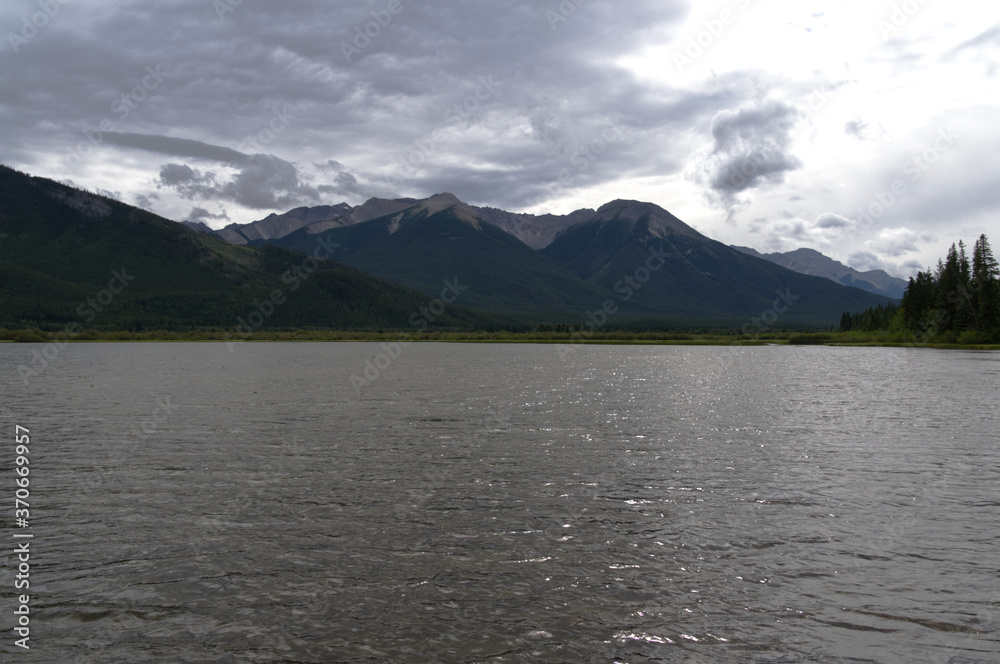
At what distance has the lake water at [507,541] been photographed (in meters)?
14.5

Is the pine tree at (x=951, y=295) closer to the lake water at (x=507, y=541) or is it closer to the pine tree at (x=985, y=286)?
the pine tree at (x=985, y=286)

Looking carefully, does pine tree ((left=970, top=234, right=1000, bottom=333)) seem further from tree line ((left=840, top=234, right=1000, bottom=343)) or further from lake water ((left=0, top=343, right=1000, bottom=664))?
lake water ((left=0, top=343, right=1000, bottom=664))

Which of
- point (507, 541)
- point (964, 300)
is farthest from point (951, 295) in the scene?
point (507, 541)

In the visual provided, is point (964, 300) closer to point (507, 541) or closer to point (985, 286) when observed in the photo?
point (985, 286)

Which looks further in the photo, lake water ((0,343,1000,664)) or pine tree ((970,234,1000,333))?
pine tree ((970,234,1000,333))

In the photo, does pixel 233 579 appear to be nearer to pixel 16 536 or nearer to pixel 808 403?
pixel 16 536

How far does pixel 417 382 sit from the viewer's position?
8625 cm

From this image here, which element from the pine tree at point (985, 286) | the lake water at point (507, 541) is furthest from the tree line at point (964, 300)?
the lake water at point (507, 541)

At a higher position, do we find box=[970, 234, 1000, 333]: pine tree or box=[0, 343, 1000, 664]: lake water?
box=[970, 234, 1000, 333]: pine tree

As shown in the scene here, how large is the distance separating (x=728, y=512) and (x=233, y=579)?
1822cm

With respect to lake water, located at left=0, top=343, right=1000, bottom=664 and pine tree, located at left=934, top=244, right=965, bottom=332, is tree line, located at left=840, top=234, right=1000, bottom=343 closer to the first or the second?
pine tree, located at left=934, top=244, right=965, bottom=332

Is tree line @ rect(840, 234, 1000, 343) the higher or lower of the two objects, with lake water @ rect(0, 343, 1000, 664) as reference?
higher

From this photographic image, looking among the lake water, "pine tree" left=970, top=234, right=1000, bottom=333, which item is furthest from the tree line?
Result: the lake water

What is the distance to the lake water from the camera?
1452 cm
